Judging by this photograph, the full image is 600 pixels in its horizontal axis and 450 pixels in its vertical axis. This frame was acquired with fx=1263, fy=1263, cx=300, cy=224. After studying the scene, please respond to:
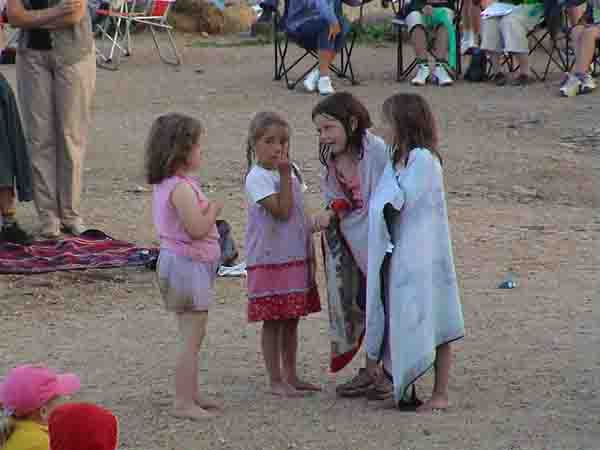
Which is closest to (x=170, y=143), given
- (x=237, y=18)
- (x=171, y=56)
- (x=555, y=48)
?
(x=555, y=48)

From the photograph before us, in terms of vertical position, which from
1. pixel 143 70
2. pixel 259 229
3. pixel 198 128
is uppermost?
pixel 198 128

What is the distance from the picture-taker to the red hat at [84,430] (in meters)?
3.30

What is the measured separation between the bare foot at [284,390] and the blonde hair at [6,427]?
1810mm

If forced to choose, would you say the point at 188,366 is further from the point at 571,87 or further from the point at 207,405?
the point at 571,87

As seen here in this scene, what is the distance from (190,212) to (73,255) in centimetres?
280

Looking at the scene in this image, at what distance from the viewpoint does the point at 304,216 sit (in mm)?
5199

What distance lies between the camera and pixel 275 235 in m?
5.15

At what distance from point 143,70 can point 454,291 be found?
11.1 metres

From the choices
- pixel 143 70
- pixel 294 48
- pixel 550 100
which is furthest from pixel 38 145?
pixel 294 48

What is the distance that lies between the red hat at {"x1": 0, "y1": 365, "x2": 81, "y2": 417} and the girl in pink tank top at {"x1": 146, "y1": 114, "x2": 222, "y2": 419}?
1320 mm

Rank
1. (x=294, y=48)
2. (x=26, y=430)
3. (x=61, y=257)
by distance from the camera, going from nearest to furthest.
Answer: (x=26, y=430)
(x=61, y=257)
(x=294, y=48)

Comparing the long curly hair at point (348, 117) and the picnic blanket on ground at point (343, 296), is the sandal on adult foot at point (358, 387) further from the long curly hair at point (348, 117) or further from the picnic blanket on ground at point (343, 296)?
the long curly hair at point (348, 117)

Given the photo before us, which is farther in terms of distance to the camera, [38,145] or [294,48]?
[294,48]

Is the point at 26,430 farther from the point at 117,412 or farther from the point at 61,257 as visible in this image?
the point at 61,257
